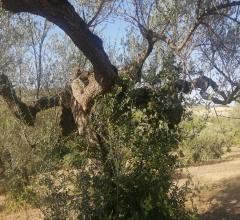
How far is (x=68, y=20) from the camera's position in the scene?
692 cm

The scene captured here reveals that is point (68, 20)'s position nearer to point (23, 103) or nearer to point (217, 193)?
point (23, 103)

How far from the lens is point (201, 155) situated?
2223cm

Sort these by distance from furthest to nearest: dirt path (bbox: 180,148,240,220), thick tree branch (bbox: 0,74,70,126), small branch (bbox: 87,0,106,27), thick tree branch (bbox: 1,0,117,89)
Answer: thick tree branch (bbox: 0,74,70,126)
dirt path (bbox: 180,148,240,220)
small branch (bbox: 87,0,106,27)
thick tree branch (bbox: 1,0,117,89)

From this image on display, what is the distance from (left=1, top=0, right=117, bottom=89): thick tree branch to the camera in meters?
6.74

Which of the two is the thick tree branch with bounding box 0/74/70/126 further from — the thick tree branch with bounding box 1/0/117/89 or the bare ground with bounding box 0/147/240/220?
the thick tree branch with bounding box 1/0/117/89

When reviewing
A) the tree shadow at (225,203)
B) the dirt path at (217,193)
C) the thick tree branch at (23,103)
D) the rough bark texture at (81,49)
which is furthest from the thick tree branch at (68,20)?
the tree shadow at (225,203)

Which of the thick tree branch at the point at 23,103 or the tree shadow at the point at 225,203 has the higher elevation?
the thick tree branch at the point at 23,103

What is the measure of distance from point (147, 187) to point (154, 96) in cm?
146

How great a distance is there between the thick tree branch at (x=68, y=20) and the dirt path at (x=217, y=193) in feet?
8.10

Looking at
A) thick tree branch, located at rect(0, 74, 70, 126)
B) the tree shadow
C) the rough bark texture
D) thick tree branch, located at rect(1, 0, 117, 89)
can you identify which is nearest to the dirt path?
the tree shadow

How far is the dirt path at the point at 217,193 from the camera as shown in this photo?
9766 millimetres

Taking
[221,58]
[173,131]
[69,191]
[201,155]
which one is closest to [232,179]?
[221,58]

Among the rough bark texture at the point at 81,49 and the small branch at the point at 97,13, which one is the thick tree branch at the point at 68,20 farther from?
the small branch at the point at 97,13

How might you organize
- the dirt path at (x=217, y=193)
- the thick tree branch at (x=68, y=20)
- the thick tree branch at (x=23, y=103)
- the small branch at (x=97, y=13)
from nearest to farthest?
the thick tree branch at (x=68, y=20) → the small branch at (x=97, y=13) → the dirt path at (x=217, y=193) → the thick tree branch at (x=23, y=103)
